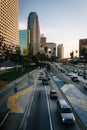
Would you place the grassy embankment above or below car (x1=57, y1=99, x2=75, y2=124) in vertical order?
below

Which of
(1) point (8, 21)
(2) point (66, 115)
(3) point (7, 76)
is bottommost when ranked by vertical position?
(3) point (7, 76)

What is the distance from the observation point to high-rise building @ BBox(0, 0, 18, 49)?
510 feet

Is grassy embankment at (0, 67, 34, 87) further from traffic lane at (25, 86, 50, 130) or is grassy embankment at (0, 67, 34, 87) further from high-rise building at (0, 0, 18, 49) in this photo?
high-rise building at (0, 0, 18, 49)

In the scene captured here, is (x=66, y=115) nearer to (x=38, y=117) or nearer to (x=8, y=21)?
(x=38, y=117)

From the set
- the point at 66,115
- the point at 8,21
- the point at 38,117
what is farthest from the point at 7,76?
the point at 8,21

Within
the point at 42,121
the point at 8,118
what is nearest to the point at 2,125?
the point at 8,118

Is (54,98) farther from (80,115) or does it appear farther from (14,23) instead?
(14,23)

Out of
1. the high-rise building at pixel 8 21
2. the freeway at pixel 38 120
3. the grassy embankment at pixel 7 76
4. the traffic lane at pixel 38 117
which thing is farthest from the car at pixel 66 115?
the high-rise building at pixel 8 21

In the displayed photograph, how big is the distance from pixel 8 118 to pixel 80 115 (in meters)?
8.60

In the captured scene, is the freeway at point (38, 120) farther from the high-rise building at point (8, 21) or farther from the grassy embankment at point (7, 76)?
the high-rise building at point (8, 21)

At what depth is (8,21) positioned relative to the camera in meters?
172

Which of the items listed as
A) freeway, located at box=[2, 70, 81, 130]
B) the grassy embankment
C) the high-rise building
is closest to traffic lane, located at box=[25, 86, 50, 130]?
freeway, located at box=[2, 70, 81, 130]

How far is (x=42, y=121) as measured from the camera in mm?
24938

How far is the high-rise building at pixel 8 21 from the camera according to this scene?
15538cm
